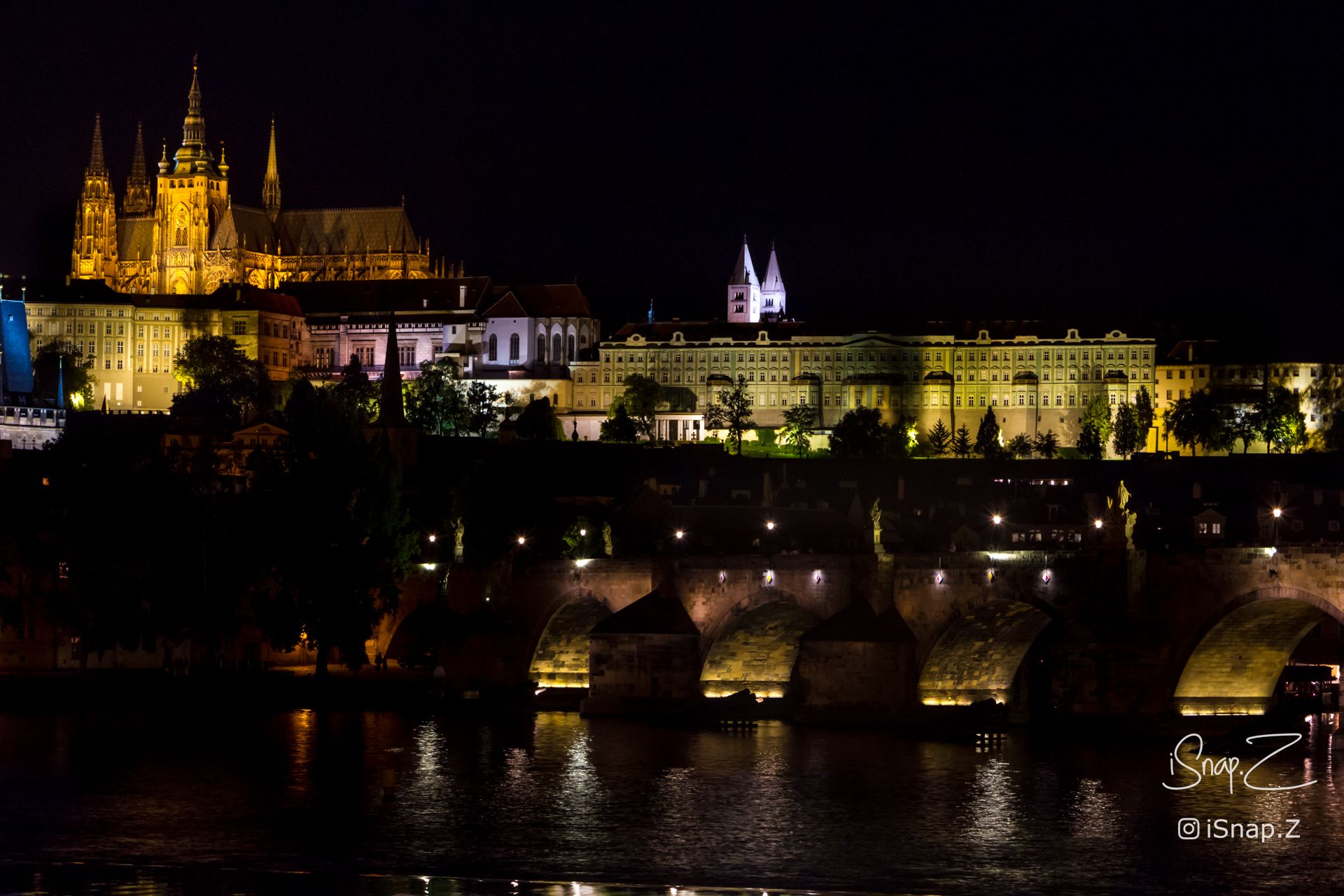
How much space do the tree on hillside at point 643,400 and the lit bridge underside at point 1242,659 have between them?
393ft

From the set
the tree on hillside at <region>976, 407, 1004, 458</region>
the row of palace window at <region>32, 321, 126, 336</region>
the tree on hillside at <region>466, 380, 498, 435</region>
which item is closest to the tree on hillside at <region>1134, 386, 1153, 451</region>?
the tree on hillside at <region>976, 407, 1004, 458</region>

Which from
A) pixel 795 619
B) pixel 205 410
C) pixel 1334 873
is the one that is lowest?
pixel 1334 873

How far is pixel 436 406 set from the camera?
568 feet

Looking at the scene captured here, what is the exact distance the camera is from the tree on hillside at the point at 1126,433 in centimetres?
17562

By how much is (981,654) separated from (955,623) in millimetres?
2689

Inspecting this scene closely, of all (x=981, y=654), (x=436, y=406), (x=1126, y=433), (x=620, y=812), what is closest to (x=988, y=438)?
(x=1126, y=433)

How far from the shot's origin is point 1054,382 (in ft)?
655

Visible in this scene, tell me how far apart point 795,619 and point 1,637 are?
2937 centimetres

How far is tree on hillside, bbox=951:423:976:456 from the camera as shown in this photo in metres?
181

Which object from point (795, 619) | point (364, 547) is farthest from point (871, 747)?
point (364, 547)

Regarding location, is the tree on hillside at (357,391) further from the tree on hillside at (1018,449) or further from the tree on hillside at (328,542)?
the tree on hillside at (328,542)

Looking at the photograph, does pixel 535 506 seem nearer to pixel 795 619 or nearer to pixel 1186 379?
pixel 795 619

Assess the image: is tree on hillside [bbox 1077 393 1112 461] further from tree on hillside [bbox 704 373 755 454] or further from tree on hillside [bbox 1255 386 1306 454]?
tree on hillside [bbox 704 373 755 454]

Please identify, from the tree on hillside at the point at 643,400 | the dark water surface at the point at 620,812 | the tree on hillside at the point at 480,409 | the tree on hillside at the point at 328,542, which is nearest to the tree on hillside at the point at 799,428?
the tree on hillside at the point at 643,400
